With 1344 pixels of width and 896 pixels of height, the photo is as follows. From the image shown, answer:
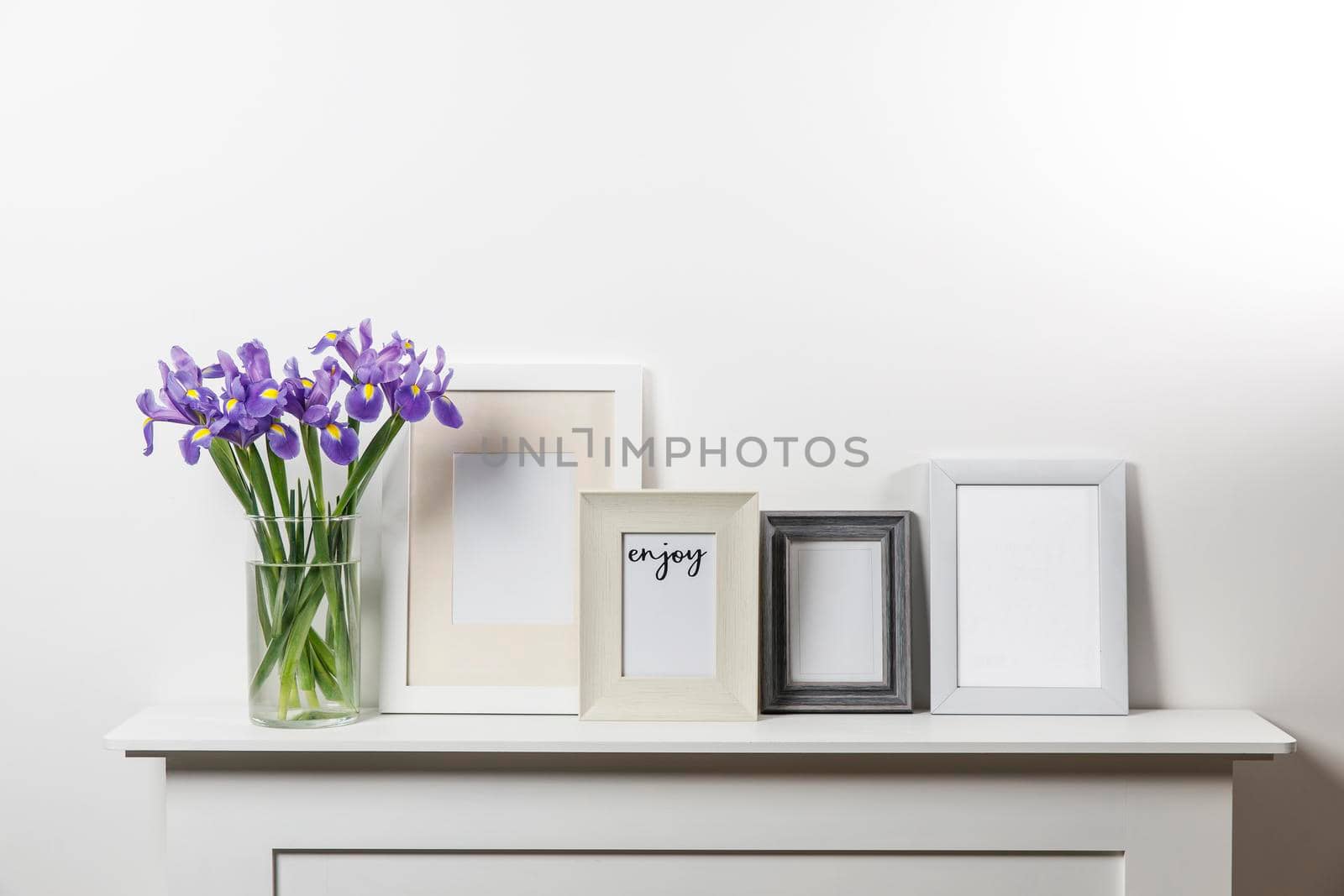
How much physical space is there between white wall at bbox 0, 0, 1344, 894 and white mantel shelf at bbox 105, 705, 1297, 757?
0.40ft

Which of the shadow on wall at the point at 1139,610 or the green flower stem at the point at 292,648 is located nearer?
the green flower stem at the point at 292,648

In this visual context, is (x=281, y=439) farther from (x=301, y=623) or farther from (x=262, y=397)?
(x=301, y=623)

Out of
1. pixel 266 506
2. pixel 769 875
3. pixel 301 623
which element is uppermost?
pixel 266 506

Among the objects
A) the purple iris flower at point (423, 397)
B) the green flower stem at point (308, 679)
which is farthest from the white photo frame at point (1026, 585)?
the green flower stem at point (308, 679)

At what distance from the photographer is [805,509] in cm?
106

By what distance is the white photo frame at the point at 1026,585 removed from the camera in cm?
102

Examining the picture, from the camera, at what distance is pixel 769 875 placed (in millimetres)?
970

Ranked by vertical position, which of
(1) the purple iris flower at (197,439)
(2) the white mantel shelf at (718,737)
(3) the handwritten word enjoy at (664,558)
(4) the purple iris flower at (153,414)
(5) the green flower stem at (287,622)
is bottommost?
(2) the white mantel shelf at (718,737)

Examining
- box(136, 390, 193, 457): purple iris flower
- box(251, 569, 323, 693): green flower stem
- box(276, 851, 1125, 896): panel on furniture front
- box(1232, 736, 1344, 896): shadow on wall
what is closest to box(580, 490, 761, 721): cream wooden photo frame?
box(276, 851, 1125, 896): panel on furniture front

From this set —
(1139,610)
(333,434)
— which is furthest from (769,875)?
(333,434)

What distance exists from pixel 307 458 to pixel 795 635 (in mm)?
539

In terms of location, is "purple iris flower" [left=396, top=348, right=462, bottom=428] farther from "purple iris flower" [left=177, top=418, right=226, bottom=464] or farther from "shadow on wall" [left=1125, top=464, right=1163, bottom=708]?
"shadow on wall" [left=1125, top=464, right=1163, bottom=708]

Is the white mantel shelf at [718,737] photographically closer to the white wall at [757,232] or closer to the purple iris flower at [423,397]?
the white wall at [757,232]

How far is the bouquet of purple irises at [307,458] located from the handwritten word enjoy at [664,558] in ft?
0.72
